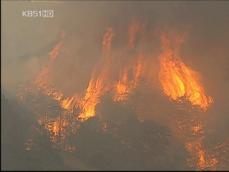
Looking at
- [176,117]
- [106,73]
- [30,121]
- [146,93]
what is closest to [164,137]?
[176,117]

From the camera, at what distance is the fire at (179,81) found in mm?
33531

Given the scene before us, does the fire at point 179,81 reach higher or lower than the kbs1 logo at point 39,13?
lower

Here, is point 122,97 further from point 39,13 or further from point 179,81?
point 39,13

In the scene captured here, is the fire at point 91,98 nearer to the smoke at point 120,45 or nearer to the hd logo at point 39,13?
the smoke at point 120,45

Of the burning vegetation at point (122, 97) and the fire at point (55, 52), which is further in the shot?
the fire at point (55, 52)

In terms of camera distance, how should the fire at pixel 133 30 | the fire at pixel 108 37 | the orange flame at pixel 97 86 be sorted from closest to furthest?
the orange flame at pixel 97 86, the fire at pixel 108 37, the fire at pixel 133 30

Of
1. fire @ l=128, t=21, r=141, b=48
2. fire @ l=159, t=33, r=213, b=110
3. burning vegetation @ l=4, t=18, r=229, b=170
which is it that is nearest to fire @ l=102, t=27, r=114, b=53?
burning vegetation @ l=4, t=18, r=229, b=170

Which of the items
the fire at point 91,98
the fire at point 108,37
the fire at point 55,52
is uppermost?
the fire at point 108,37

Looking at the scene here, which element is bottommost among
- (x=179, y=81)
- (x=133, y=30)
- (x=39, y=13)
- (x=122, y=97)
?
(x=122, y=97)

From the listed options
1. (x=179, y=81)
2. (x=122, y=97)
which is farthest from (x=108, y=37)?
(x=179, y=81)

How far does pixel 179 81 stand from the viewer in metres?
34.4

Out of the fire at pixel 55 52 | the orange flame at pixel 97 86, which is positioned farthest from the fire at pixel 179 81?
the fire at pixel 55 52

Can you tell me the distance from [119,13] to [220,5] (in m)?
7.73

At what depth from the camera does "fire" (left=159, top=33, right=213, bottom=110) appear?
33.5 meters
